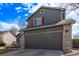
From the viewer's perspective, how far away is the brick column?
14.0ft

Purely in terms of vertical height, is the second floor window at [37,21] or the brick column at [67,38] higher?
the second floor window at [37,21]

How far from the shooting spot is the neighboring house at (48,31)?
428cm

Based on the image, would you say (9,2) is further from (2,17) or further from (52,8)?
(52,8)

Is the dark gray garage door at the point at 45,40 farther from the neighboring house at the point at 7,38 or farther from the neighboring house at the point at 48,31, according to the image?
the neighboring house at the point at 7,38

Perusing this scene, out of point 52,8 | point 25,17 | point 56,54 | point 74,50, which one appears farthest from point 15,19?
point 74,50

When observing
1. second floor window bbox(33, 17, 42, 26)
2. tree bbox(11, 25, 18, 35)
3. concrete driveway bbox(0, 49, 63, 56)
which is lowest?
concrete driveway bbox(0, 49, 63, 56)

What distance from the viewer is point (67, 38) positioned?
4320 millimetres

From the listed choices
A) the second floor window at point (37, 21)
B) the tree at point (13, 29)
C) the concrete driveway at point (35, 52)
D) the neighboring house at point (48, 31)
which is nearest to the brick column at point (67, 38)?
the neighboring house at point (48, 31)

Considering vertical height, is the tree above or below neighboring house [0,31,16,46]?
above

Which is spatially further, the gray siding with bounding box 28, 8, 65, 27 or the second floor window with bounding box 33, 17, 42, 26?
the second floor window with bounding box 33, 17, 42, 26

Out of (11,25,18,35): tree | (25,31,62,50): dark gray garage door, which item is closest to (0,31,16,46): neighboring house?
(11,25,18,35): tree

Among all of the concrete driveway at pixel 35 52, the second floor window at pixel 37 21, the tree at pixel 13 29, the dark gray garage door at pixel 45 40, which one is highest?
the second floor window at pixel 37 21

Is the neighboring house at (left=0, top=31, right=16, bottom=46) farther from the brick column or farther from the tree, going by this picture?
the brick column

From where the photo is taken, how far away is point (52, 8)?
430 cm
